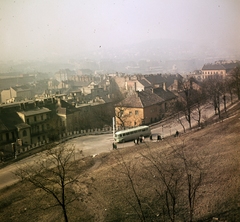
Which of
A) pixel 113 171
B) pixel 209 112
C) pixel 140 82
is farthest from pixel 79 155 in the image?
pixel 140 82

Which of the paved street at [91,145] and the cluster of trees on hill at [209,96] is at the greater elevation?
the cluster of trees on hill at [209,96]

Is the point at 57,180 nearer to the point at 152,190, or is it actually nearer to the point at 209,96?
the point at 152,190

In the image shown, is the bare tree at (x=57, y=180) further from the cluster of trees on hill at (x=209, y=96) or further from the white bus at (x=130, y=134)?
the cluster of trees on hill at (x=209, y=96)

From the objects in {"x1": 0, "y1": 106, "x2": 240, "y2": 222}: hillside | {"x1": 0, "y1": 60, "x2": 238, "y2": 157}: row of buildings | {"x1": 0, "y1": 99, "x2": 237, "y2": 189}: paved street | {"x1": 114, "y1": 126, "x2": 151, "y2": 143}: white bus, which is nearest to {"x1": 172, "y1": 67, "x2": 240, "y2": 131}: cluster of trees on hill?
{"x1": 0, "y1": 99, "x2": 237, "y2": 189}: paved street

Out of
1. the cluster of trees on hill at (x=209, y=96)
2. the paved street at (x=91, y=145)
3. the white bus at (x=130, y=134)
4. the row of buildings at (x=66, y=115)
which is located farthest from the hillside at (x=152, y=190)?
the cluster of trees on hill at (x=209, y=96)

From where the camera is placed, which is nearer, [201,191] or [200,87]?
[201,191]

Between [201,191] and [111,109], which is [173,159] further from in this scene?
[111,109]
